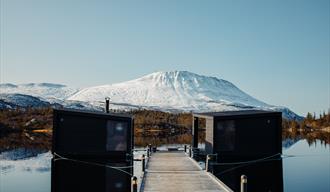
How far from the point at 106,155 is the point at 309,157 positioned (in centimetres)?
2534

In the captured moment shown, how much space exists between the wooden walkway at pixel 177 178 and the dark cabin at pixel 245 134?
8.41ft

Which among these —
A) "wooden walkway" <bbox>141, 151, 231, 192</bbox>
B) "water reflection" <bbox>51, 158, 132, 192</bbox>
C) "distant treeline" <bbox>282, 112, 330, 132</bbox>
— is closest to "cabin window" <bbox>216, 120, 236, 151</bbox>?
"wooden walkway" <bbox>141, 151, 231, 192</bbox>

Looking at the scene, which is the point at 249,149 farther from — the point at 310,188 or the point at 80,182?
the point at 80,182

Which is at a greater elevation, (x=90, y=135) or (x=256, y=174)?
(x=90, y=135)

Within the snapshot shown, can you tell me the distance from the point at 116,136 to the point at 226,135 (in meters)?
7.65

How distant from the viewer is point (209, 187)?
2156 cm

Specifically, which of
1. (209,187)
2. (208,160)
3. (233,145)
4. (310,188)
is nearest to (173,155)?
(233,145)

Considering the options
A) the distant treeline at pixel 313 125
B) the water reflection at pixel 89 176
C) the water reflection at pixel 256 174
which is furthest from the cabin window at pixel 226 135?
the distant treeline at pixel 313 125

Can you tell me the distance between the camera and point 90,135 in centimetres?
3017

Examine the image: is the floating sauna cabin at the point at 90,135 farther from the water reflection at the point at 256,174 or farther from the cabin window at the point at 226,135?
the water reflection at the point at 256,174

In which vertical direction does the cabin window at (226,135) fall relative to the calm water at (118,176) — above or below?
above

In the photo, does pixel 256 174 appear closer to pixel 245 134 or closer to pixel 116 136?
pixel 245 134

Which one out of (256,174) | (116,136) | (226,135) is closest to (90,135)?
(116,136)

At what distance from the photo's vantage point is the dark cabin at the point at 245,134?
30922 millimetres
